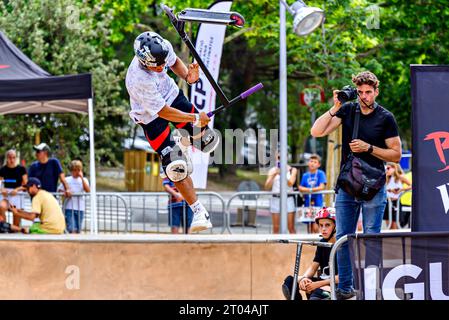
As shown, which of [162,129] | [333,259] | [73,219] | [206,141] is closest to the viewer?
[333,259]

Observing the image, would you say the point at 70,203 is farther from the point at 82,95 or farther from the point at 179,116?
the point at 179,116

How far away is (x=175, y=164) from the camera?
26.4ft

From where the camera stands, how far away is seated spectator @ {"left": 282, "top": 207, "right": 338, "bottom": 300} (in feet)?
26.9

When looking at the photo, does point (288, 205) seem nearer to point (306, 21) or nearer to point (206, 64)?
point (206, 64)

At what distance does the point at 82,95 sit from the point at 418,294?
25.2ft

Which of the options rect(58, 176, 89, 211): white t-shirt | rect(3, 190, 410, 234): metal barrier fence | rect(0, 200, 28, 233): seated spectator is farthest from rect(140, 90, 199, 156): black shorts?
rect(58, 176, 89, 211): white t-shirt

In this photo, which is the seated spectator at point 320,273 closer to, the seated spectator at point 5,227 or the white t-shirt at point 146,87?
the white t-shirt at point 146,87

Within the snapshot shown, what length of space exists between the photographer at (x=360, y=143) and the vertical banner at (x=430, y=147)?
1.24 ft

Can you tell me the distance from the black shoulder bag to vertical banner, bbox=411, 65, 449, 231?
0.48 metres

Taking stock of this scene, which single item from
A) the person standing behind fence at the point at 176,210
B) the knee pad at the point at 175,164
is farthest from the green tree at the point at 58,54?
the knee pad at the point at 175,164

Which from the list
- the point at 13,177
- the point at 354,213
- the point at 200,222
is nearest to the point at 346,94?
the point at 354,213

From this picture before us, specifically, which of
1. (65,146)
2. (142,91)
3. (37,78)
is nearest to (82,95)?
(37,78)

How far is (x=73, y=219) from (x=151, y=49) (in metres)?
8.79

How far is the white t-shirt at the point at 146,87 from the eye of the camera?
773 cm
